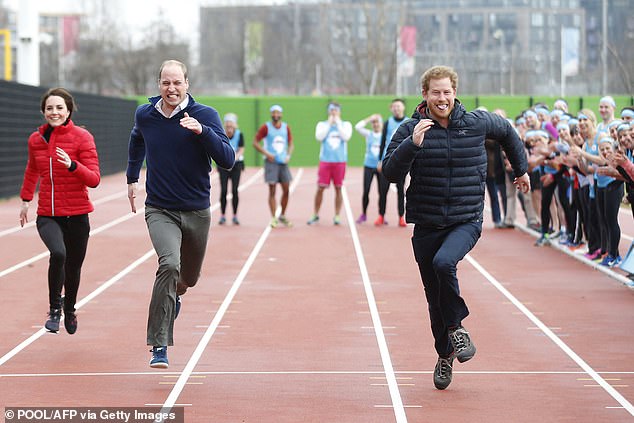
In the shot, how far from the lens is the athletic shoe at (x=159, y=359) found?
8.46 m

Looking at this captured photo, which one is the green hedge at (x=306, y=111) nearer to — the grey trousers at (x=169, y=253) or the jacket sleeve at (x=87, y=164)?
the jacket sleeve at (x=87, y=164)

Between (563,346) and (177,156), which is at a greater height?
(177,156)

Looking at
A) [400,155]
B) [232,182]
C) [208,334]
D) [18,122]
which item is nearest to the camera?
[400,155]

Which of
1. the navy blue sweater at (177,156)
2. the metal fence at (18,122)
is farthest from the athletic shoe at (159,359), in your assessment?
the metal fence at (18,122)

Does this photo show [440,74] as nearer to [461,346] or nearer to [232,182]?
[461,346]

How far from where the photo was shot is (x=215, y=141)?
27.7 feet

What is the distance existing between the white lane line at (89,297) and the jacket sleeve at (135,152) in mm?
1634

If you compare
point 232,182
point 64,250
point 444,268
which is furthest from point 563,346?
point 232,182

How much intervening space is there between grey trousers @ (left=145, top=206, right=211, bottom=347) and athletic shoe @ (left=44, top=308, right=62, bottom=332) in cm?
163

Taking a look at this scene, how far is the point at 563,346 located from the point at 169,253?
333 cm

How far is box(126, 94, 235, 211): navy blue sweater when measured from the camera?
28.2 ft

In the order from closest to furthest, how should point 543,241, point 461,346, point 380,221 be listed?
→ point 461,346 → point 543,241 → point 380,221

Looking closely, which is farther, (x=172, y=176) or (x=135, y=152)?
(x=135, y=152)

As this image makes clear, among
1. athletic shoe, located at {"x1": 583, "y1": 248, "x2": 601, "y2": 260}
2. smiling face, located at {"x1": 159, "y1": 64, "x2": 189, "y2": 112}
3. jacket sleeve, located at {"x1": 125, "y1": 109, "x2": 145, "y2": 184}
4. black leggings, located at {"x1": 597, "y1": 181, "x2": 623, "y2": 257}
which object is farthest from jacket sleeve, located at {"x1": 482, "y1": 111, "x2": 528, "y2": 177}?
athletic shoe, located at {"x1": 583, "y1": 248, "x2": 601, "y2": 260}
